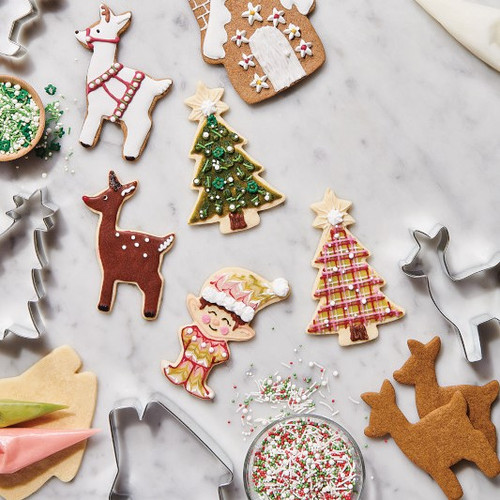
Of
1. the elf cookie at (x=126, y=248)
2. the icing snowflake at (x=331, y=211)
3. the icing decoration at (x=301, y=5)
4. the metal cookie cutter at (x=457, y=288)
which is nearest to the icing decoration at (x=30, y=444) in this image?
the elf cookie at (x=126, y=248)

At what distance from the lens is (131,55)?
1564mm

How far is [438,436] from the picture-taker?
4.92 feet

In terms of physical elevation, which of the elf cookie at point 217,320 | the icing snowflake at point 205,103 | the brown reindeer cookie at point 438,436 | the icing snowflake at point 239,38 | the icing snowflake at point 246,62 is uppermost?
the icing snowflake at point 239,38

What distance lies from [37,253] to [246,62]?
66 centimetres

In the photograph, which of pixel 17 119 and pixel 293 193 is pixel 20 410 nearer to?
pixel 17 119

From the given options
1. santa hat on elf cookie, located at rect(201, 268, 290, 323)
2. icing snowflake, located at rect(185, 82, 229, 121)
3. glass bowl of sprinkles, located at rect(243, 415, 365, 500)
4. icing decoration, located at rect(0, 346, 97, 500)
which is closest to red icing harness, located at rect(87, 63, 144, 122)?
icing snowflake, located at rect(185, 82, 229, 121)

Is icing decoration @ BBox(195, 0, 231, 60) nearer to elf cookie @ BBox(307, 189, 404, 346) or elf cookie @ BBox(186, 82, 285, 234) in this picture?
elf cookie @ BBox(186, 82, 285, 234)

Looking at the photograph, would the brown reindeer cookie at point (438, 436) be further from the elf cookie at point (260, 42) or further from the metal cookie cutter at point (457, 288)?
the elf cookie at point (260, 42)

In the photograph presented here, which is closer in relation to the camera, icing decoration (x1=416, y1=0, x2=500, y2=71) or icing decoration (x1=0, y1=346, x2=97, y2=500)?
icing decoration (x1=416, y1=0, x2=500, y2=71)

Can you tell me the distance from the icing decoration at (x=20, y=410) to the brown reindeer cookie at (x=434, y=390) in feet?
2.73

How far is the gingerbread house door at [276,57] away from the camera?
1.51m

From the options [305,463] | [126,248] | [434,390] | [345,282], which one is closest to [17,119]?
[126,248]

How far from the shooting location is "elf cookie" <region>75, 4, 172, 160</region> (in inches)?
60.6

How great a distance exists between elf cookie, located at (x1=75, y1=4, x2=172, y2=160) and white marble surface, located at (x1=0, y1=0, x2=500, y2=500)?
1.1 inches
